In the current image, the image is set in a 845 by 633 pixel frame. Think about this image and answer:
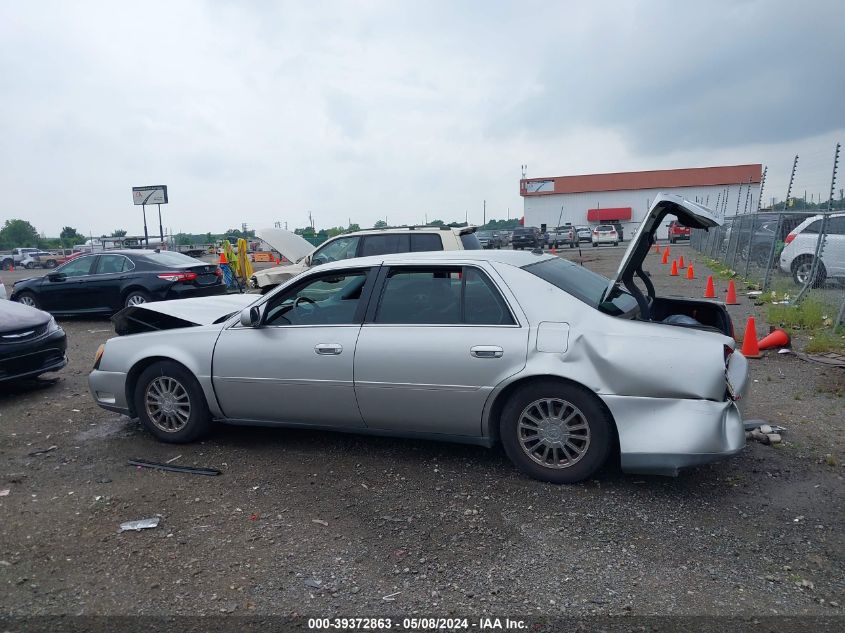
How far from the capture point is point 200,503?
4.07 meters

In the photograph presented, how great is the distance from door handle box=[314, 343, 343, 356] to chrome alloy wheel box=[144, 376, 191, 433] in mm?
1236

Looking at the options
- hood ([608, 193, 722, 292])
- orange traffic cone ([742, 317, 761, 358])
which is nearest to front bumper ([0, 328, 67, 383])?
hood ([608, 193, 722, 292])

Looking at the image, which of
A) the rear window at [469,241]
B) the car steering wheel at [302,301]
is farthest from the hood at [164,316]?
the rear window at [469,241]

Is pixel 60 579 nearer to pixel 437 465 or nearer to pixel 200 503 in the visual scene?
pixel 200 503

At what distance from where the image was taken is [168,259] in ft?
41.3

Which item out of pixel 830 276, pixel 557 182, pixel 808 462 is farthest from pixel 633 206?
pixel 808 462

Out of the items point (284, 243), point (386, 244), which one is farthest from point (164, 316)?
point (284, 243)

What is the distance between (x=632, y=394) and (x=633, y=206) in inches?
2469

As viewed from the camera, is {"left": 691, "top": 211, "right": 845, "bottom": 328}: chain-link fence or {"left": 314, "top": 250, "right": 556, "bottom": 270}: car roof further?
{"left": 691, "top": 211, "right": 845, "bottom": 328}: chain-link fence

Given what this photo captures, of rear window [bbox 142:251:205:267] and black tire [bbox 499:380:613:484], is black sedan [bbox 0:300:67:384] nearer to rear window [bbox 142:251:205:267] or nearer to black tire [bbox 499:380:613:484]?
rear window [bbox 142:251:205:267]

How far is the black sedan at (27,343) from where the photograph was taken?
6648 millimetres

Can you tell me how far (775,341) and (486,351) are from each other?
5265 mm

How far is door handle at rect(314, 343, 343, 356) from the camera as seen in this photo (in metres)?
4.48

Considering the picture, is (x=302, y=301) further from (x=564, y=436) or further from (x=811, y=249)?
(x=811, y=249)
